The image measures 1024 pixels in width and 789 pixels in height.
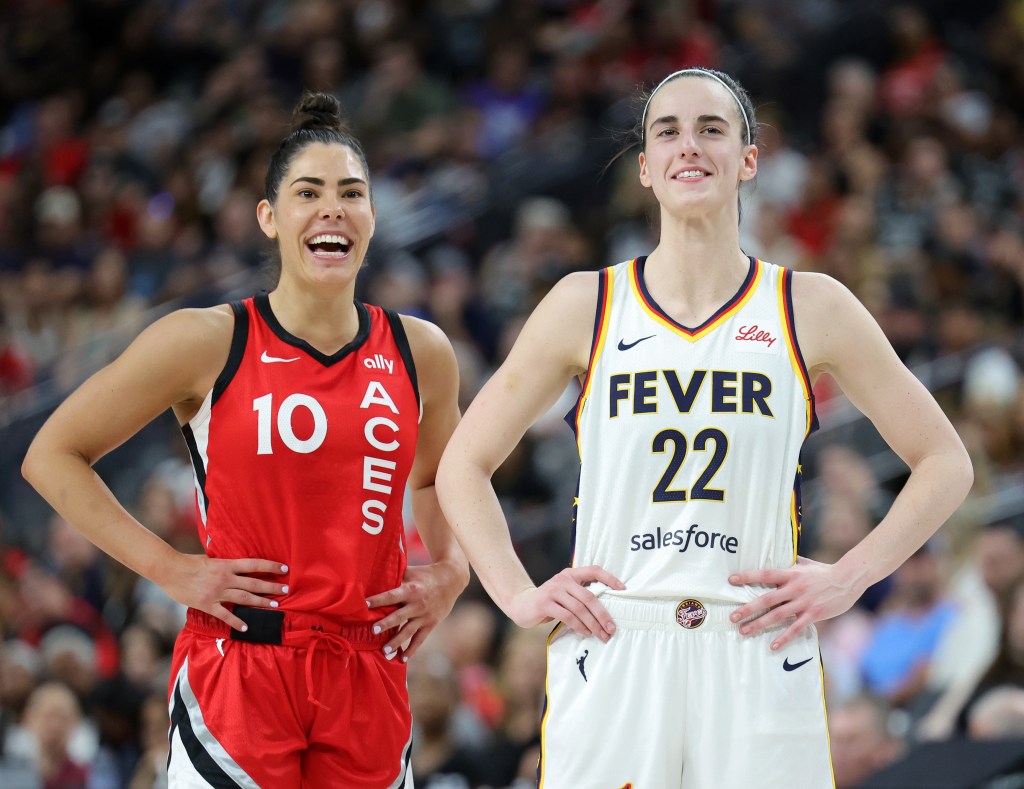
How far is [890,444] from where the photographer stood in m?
3.77

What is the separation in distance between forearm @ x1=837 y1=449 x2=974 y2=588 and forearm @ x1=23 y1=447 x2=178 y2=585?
185cm

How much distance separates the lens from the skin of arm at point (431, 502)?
4395mm

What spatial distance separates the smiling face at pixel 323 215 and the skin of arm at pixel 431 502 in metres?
0.31

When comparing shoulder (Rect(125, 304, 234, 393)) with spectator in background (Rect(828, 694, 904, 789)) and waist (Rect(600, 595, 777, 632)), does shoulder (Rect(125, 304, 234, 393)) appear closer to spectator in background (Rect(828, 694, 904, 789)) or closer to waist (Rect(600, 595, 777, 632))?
waist (Rect(600, 595, 777, 632))

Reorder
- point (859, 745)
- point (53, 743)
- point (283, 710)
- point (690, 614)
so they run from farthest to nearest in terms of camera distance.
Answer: point (53, 743), point (859, 745), point (283, 710), point (690, 614)

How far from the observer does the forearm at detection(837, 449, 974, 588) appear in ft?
12.0

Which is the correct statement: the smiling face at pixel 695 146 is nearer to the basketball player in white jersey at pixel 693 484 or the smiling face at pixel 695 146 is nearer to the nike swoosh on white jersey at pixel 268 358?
the basketball player in white jersey at pixel 693 484

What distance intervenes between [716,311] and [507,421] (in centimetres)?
58

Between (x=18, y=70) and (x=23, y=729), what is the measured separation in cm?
841

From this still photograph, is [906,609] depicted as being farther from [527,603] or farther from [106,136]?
Answer: [106,136]

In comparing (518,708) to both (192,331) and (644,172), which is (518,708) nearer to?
(192,331)

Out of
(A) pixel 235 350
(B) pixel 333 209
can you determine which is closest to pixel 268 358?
(A) pixel 235 350

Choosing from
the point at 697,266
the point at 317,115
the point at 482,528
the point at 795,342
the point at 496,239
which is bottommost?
the point at 482,528

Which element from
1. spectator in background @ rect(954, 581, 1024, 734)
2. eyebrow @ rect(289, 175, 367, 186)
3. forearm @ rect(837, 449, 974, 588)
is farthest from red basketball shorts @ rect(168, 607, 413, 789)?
spectator in background @ rect(954, 581, 1024, 734)
